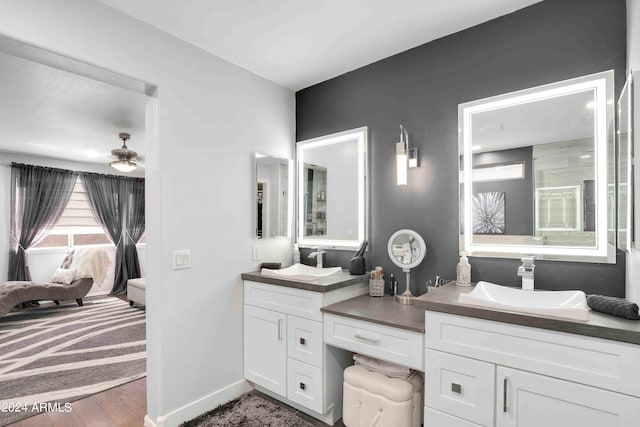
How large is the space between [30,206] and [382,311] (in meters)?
6.07

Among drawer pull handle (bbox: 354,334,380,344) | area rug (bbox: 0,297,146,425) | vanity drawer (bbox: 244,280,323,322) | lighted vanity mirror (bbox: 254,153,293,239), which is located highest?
lighted vanity mirror (bbox: 254,153,293,239)

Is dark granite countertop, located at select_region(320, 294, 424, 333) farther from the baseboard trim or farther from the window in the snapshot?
the window

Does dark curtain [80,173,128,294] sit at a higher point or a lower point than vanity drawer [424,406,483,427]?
higher

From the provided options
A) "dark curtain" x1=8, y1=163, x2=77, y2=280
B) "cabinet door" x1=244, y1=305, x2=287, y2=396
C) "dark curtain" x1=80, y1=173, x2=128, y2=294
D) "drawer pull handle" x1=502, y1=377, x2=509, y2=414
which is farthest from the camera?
"dark curtain" x1=80, y1=173, x2=128, y2=294

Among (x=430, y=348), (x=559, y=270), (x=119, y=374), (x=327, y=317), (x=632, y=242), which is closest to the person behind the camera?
(x=632, y=242)

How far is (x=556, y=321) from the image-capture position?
1.27 metres

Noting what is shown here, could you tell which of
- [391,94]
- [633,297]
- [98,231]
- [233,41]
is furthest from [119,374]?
[98,231]

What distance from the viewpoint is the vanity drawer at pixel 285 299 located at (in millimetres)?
2062

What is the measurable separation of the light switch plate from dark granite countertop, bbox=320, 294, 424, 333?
3.12 ft

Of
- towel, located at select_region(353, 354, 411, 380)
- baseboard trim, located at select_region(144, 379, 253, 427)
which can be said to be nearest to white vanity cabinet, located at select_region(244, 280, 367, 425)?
baseboard trim, located at select_region(144, 379, 253, 427)

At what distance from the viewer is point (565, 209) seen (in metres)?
1.80

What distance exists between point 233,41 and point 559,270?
245 cm

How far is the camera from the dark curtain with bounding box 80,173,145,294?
19.5 feet

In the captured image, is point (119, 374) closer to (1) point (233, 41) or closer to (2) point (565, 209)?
(1) point (233, 41)
